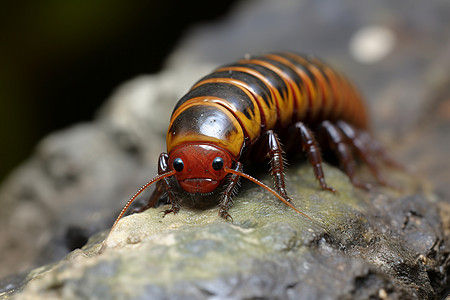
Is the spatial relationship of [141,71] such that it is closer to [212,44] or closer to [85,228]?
[212,44]

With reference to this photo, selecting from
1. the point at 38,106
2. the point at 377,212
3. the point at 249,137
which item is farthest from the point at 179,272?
the point at 38,106

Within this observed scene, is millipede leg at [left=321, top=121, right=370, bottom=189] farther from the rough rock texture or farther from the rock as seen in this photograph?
the rock

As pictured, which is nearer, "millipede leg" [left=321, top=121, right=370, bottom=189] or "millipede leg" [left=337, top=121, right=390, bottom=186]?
"millipede leg" [left=321, top=121, right=370, bottom=189]

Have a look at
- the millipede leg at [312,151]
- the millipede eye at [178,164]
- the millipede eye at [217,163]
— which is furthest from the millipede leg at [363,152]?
the millipede eye at [178,164]

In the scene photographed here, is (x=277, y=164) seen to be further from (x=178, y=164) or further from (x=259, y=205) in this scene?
(x=178, y=164)

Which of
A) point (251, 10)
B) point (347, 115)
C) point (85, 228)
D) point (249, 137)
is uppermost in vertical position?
point (251, 10)

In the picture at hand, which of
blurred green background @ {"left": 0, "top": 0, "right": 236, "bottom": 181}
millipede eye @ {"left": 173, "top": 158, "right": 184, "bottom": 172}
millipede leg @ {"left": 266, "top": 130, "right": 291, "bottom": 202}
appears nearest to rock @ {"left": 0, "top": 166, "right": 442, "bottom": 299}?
millipede leg @ {"left": 266, "top": 130, "right": 291, "bottom": 202}

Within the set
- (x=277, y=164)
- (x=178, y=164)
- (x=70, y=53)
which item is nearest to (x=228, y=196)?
(x=178, y=164)

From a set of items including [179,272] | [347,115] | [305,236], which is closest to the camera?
[179,272]
